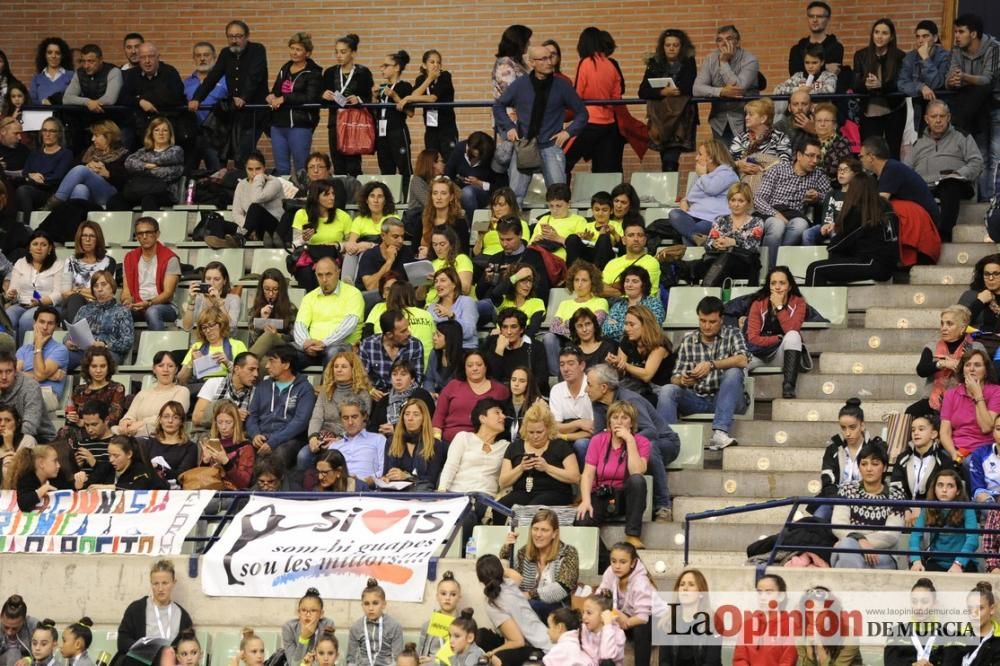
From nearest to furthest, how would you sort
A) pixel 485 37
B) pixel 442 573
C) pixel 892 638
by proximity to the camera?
pixel 892 638
pixel 442 573
pixel 485 37

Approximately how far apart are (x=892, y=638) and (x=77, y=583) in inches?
230

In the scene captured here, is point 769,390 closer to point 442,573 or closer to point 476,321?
point 476,321

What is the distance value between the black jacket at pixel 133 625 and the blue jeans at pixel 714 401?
12.6 feet

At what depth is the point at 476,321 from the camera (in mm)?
17328

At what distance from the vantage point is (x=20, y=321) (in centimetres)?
1842

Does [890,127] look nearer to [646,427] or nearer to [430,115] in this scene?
[430,115]

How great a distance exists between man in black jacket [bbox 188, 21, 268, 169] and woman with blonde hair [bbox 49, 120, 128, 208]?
83 centimetres

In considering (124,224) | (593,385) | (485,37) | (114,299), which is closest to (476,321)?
(593,385)

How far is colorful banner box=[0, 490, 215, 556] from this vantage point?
1512 cm

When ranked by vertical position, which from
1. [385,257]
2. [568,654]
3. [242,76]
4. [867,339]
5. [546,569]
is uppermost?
[242,76]

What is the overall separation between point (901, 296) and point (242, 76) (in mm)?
7120

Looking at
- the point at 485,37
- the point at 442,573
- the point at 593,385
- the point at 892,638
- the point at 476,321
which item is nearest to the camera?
the point at 892,638

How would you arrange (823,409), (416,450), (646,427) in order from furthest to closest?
(823,409) < (416,450) < (646,427)

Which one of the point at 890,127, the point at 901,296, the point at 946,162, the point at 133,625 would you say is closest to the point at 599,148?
the point at 890,127
